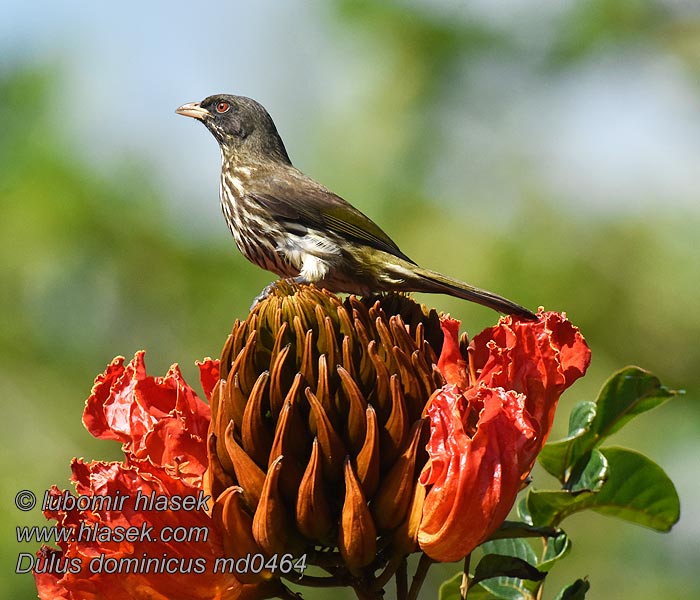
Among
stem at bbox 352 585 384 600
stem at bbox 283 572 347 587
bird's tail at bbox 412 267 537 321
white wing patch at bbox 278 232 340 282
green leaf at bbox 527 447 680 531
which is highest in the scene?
white wing patch at bbox 278 232 340 282

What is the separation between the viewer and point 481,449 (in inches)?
85.7

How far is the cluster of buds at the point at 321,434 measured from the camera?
2.22m

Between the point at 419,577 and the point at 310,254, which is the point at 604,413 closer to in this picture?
the point at 419,577

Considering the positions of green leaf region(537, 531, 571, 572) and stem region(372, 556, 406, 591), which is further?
green leaf region(537, 531, 571, 572)

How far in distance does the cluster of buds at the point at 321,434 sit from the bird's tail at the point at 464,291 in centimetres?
69

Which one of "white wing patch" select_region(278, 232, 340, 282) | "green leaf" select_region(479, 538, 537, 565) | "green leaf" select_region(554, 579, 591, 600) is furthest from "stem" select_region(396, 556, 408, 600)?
"white wing patch" select_region(278, 232, 340, 282)

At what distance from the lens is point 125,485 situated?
91.0 inches

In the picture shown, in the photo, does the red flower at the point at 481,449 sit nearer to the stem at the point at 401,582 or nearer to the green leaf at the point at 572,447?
the stem at the point at 401,582

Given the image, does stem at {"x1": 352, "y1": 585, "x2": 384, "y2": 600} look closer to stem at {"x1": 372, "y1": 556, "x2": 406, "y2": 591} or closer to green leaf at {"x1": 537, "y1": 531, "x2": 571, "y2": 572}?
stem at {"x1": 372, "y1": 556, "x2": 406, "y2": 591}

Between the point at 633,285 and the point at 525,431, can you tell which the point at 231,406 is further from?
the point at 633,285

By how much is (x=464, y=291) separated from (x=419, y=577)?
6.30 feet

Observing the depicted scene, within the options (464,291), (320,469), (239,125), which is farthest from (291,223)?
(320,469)

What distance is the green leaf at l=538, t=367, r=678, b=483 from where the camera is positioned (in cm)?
281

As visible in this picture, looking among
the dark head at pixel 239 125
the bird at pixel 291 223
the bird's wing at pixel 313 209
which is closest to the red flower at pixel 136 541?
the bird at pixel 291 223
